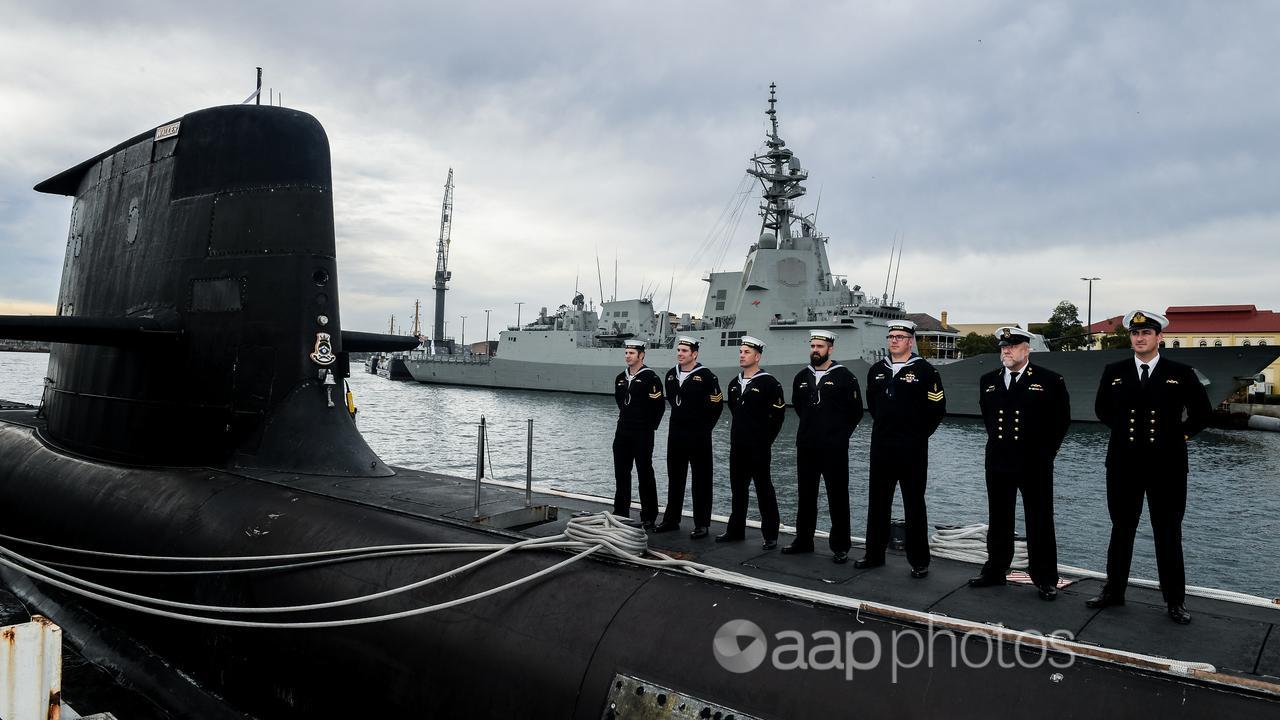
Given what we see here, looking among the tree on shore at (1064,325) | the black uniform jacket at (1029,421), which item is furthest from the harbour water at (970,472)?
the tree on shore at (1064,325)

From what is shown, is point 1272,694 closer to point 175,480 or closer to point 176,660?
point 176,660

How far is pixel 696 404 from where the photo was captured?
5.89 m

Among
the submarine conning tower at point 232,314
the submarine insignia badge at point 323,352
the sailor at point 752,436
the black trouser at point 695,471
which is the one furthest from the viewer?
the submarine insignia badge at point 323,352

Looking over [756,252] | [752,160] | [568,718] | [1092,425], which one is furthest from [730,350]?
[568,718]

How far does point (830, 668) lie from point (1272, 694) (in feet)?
4.40

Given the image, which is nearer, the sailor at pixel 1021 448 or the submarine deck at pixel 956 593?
the submarine deck at pixel 956 593

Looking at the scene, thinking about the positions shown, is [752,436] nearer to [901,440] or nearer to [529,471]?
[901,440]

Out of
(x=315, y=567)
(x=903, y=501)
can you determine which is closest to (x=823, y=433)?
(x=903, y=501)

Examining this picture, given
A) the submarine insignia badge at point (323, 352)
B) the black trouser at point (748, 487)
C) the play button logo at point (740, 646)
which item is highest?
the submarine insignia badge at point (323, 352)

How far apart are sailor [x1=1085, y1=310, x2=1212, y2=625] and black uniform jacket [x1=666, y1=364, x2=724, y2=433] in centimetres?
262

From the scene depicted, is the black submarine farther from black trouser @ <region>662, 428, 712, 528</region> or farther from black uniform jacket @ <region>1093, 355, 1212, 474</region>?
black uniform jacket @ <region>1093, 355, 1212, 474</region>

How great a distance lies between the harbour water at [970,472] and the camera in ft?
38.8

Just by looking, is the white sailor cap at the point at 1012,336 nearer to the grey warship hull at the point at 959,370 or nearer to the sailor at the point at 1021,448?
the sailor at the point at 1021,448

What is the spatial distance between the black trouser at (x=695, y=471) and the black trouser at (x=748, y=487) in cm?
23
